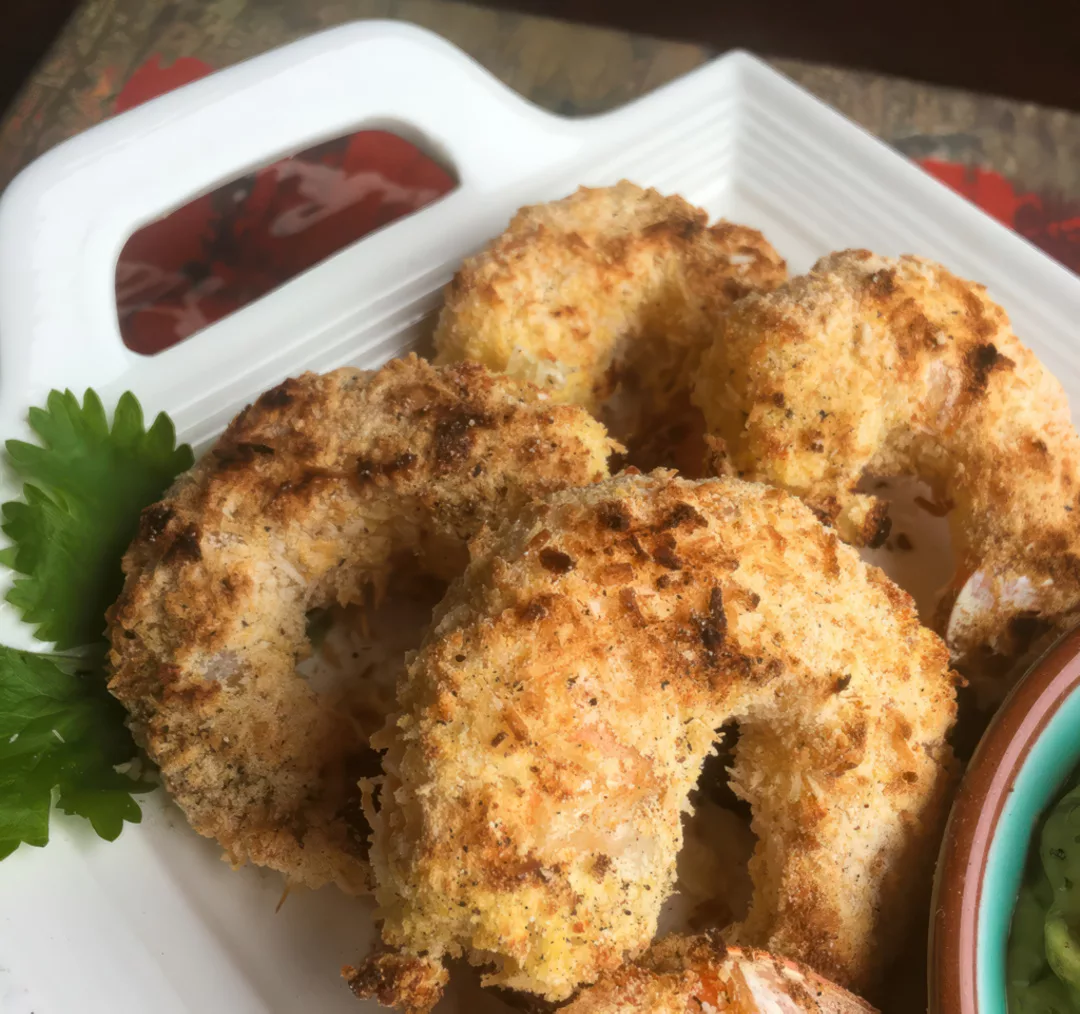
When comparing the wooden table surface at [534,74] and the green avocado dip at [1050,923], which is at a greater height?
the wooden table surface at [534,74]

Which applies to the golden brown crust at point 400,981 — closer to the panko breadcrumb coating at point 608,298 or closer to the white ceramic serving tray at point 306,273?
the white ceramic serving tray at point 306,273

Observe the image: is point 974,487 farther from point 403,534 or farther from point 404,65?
point 404,65

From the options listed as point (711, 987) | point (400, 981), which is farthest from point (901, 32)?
point (400, 981)

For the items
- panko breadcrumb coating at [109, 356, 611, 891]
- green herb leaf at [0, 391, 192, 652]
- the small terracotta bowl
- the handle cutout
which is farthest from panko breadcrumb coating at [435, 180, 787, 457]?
the handle cutout

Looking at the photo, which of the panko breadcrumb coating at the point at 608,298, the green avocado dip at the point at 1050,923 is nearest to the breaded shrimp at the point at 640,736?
the green avocado dip at the point at 1050,923

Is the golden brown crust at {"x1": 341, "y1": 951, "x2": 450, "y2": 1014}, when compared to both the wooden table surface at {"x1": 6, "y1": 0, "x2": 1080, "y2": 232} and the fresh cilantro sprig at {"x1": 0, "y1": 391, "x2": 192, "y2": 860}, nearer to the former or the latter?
the fresh cilantro sprig at {"x1": 0, "y1": 391, "x2": 192, "y2": 860}

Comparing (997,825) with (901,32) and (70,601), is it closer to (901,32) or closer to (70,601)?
(70,601)
